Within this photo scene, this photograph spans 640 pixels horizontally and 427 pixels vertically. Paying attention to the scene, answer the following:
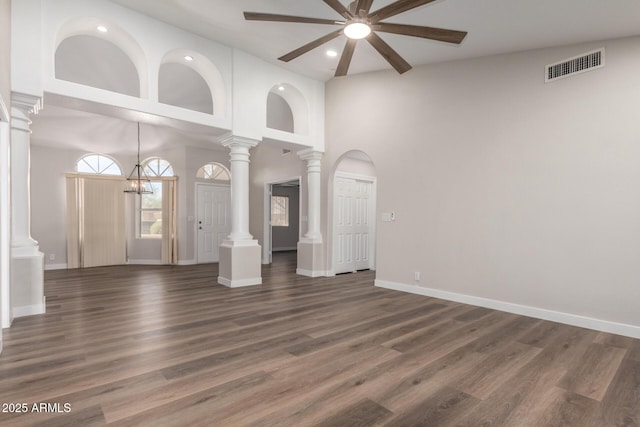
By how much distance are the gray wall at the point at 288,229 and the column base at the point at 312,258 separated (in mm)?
5489

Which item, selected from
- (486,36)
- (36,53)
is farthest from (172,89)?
(486,36)

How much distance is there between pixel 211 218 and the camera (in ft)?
29.0

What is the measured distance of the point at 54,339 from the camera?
121 inches

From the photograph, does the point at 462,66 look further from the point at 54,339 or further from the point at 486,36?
the point at 54,339

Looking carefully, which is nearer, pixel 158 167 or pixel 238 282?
pixel 238 282

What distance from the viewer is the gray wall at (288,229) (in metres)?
12.0

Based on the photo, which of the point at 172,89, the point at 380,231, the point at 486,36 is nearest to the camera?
the point at 486,36

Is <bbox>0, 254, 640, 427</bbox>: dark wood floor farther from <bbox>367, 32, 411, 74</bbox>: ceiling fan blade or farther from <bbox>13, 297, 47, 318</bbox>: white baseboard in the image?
<bbox>367, 32, 411, 74</bbox>: ceiling fan blade

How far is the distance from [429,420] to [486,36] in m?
3.97

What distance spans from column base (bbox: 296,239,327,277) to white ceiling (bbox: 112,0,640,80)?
3.26 metres

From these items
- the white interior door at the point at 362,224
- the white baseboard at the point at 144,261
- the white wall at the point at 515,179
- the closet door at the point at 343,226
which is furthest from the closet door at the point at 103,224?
the white wall at the point at 515,179

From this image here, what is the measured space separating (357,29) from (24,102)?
361cm

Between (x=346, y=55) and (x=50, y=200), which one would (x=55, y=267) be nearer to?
(x=50, y=200)

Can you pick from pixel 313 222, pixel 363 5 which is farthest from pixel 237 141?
pixel 363 5
